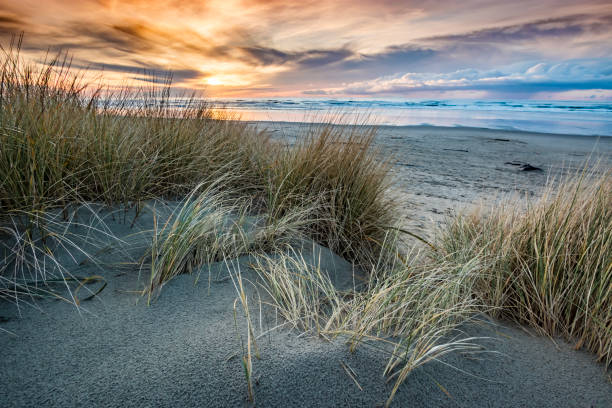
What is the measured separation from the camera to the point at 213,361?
3.71ft

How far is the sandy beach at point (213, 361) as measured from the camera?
40.3 inches

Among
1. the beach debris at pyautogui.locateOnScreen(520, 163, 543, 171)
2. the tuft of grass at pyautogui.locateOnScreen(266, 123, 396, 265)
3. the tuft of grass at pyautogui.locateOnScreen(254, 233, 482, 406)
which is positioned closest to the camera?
the tuft of grass at pyautogui.locateOnScreen(254, 233, 482, 406)

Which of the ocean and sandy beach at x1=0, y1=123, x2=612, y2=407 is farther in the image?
the ocean

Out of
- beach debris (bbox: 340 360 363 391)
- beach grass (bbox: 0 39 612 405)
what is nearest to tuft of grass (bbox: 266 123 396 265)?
beach grass (bbox: 0 39 612 405)

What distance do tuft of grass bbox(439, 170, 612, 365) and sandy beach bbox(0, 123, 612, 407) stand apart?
0.34ft

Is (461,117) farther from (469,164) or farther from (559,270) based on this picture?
(559,270)

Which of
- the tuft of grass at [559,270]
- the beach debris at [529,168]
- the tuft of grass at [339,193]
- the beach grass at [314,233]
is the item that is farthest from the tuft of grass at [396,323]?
the beach debris at [529,168]

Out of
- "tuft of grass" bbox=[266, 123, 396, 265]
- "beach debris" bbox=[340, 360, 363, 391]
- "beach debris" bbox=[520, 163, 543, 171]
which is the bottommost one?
"beach debris" bbox=[520, 163, 543, 171]

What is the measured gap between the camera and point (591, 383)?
132cm

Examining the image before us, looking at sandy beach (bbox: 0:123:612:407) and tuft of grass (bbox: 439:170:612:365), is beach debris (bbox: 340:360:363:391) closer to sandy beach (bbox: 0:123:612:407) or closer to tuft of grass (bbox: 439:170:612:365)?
sandy beach (bbox: 0:123:612:407)

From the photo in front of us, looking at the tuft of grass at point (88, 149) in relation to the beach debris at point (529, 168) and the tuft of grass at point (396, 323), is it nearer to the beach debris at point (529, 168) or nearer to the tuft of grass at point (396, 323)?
the tuft of grass at point (396, 323)

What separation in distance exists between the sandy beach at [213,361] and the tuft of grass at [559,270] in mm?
102

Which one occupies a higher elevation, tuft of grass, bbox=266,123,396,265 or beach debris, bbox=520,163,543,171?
tuft of grass, bbox=266,123,396,265

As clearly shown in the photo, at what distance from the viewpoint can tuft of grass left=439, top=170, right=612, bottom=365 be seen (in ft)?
4.99
